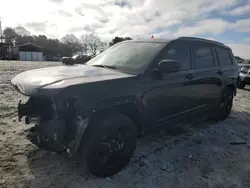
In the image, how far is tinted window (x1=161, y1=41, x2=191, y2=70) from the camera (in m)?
3.39

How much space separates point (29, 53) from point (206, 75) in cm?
5480

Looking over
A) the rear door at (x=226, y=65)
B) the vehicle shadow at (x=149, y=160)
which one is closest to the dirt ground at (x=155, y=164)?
the vehicle shadow at (x=149, y=160)

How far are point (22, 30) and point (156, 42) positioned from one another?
3198 inches

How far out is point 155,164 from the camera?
124 inches

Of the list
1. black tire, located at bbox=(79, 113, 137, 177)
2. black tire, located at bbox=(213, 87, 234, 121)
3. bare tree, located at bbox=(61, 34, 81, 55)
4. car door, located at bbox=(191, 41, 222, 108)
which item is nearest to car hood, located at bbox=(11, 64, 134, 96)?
black tire, located at bbox=(79, 113, 137, 177)

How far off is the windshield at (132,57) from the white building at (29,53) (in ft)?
174

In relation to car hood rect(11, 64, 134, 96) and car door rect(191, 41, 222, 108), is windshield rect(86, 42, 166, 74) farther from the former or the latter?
car door rect(191, 41, 222, 108)

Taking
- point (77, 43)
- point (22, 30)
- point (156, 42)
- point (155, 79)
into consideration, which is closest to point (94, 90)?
point (155, 79)

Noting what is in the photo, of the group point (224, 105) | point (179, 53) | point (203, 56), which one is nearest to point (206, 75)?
point (203, 56)

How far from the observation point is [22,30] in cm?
7356

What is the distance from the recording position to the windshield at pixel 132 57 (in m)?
3.12

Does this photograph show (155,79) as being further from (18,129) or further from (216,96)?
(18,129)

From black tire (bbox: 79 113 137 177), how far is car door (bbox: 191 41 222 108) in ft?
5.95

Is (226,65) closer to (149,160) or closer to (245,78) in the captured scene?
(149,160)
